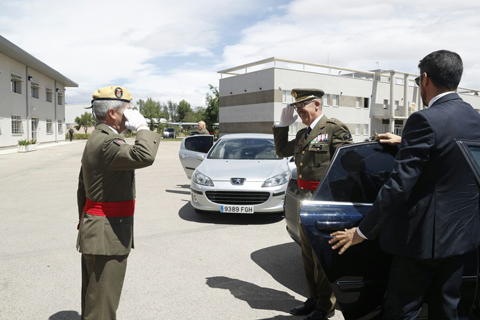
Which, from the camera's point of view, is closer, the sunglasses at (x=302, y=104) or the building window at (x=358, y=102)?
the sunglasses at (x=302, y=104)

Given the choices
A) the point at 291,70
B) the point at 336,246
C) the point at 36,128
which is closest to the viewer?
the point at 336,246

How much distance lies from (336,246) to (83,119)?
2960 inches

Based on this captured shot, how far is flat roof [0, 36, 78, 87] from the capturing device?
27.2 metres

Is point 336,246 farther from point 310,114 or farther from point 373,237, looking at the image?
point 310,114

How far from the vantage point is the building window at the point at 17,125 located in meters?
30.9

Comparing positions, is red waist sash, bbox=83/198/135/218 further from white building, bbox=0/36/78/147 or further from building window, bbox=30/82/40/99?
building window, bbox=30/82/40/99

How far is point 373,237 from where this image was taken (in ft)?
7.50

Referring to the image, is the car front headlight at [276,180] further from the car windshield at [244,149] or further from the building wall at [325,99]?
the building wall at [325,99]

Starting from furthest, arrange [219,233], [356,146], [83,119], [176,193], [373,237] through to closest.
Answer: [83,119]
[176,193]
[219,233]
[356,146]
[373,237]

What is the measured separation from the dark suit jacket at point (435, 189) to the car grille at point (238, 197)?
193 inches

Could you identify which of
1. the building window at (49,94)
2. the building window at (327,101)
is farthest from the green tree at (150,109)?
the building window at (327,101)

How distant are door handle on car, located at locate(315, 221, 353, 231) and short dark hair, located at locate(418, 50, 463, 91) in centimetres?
100

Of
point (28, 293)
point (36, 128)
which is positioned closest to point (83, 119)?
point (36, 128)

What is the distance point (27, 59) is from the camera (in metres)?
31.7
